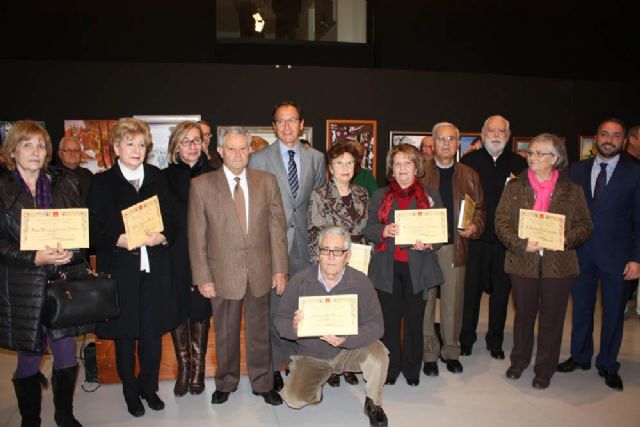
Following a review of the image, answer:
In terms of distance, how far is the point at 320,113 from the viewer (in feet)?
23.8

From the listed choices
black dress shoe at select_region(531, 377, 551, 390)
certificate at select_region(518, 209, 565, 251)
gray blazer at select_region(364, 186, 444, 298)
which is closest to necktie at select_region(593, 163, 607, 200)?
certificate at select_region(518, 209, 565, 251)

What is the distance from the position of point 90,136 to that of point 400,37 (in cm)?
454

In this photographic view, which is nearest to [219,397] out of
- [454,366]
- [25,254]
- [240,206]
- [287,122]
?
[240,206]

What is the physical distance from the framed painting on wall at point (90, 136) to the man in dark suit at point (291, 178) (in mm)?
3478

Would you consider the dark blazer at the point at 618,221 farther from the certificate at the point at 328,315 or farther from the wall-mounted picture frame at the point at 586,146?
the wall-mounted picture frame at the point at 586,146

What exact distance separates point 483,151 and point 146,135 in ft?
10.1

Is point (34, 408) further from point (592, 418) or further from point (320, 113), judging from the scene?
point (320, 113)

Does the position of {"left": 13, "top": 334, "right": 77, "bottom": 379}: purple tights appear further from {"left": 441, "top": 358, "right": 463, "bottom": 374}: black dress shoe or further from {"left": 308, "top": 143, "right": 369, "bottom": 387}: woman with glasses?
{"left": 441, "top": 358, "right": 463, "bottom": 374}: black dress shoe

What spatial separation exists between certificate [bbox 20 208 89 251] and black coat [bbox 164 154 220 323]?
2.29ft

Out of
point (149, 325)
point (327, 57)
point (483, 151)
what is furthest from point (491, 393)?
point (327, 57)

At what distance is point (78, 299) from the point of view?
3.10 metres

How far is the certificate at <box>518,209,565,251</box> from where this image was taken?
384 centimetres

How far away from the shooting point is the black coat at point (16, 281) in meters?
3.03

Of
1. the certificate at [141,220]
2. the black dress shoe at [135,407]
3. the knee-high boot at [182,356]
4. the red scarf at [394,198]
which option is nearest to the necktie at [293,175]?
the red scarf at [394,198]
